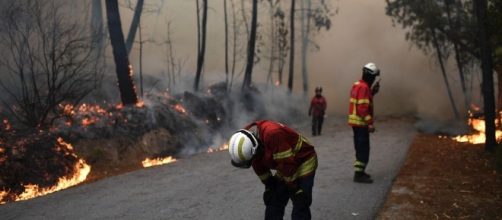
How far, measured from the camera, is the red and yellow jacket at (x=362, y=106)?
308 inches

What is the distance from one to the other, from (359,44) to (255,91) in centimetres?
1240

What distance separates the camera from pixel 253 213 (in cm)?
645

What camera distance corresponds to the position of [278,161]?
4.32m

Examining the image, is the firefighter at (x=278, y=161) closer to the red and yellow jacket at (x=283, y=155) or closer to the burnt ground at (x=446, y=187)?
the red and yellow jacket at (x=283, y=155)

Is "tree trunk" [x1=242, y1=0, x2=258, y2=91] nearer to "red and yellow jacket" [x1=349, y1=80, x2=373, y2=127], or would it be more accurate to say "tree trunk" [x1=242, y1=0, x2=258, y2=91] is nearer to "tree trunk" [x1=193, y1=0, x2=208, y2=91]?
"tree trunk" [x1=193, y1=0, x2=208, y2=91]

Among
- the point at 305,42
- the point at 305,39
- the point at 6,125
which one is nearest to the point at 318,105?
the point at 6,125

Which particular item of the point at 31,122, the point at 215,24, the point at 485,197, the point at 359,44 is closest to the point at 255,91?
the point at 215,24

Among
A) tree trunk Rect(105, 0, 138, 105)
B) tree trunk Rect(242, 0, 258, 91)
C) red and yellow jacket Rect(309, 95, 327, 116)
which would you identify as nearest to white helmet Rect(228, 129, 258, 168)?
tree trunk Rect(105, 0, 138, 105)

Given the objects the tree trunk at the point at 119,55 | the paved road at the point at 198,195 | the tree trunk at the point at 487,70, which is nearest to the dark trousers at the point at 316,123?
the paved road at the point at 198,195

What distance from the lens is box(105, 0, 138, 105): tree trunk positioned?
14289mm

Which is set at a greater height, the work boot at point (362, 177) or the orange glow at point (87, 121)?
the orange glow at point (87, 121)

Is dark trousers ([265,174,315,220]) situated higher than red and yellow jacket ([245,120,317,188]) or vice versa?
red and yellow jacket ([245,120,317,188])

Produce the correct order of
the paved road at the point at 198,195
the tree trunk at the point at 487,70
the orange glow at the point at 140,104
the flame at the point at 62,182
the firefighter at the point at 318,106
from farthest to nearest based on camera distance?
the firefighter at the point at 318,106
the orange glow at the point at 140,104
the tree trunk at the point at 487,70
the flame at the point at 62,182
the paved road at the point at 198,195

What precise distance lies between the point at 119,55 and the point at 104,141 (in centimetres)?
Result: 345
